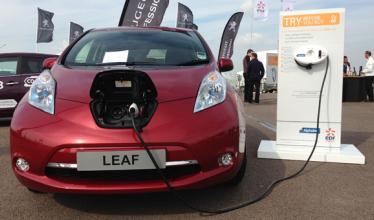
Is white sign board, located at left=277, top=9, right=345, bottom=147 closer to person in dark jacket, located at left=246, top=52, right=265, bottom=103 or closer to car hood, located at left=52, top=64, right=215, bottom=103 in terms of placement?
car hood, located at left=52, top=64, right=215, bottom=103

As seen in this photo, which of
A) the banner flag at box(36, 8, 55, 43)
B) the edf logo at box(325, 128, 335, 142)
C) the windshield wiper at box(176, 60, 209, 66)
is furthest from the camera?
the banner flag at box(36, 8, 55, 43)

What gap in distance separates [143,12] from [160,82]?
11395 mm

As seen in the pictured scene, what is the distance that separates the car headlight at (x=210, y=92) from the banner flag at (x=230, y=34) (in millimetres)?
16580

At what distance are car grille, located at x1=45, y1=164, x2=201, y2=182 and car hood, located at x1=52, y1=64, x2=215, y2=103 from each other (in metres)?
0.47

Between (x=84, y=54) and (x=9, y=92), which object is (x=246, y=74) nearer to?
(x=9, y=92)

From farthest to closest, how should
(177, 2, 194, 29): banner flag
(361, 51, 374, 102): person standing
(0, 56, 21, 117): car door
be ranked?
(177, 2, 194, 29): banner flag < (361, 51, 374, 102): person standing < (0, 56, 21, 117): car door

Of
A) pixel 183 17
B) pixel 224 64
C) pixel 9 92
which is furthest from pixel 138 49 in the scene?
pixel 183 17

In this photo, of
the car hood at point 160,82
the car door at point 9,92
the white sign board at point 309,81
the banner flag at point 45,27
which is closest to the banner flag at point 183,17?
the banner flag at point 45,27

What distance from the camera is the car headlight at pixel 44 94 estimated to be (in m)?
2.96

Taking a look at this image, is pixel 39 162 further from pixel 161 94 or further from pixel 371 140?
pixel 371 140

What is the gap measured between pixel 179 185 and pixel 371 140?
4319 mm

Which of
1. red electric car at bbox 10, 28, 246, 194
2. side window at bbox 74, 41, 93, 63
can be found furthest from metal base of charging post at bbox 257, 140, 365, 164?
side window at bbox 74, 41, 93, 63

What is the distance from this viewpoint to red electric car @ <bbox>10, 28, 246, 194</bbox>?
2688 millimetres

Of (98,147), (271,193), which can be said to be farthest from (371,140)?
(98,147)
